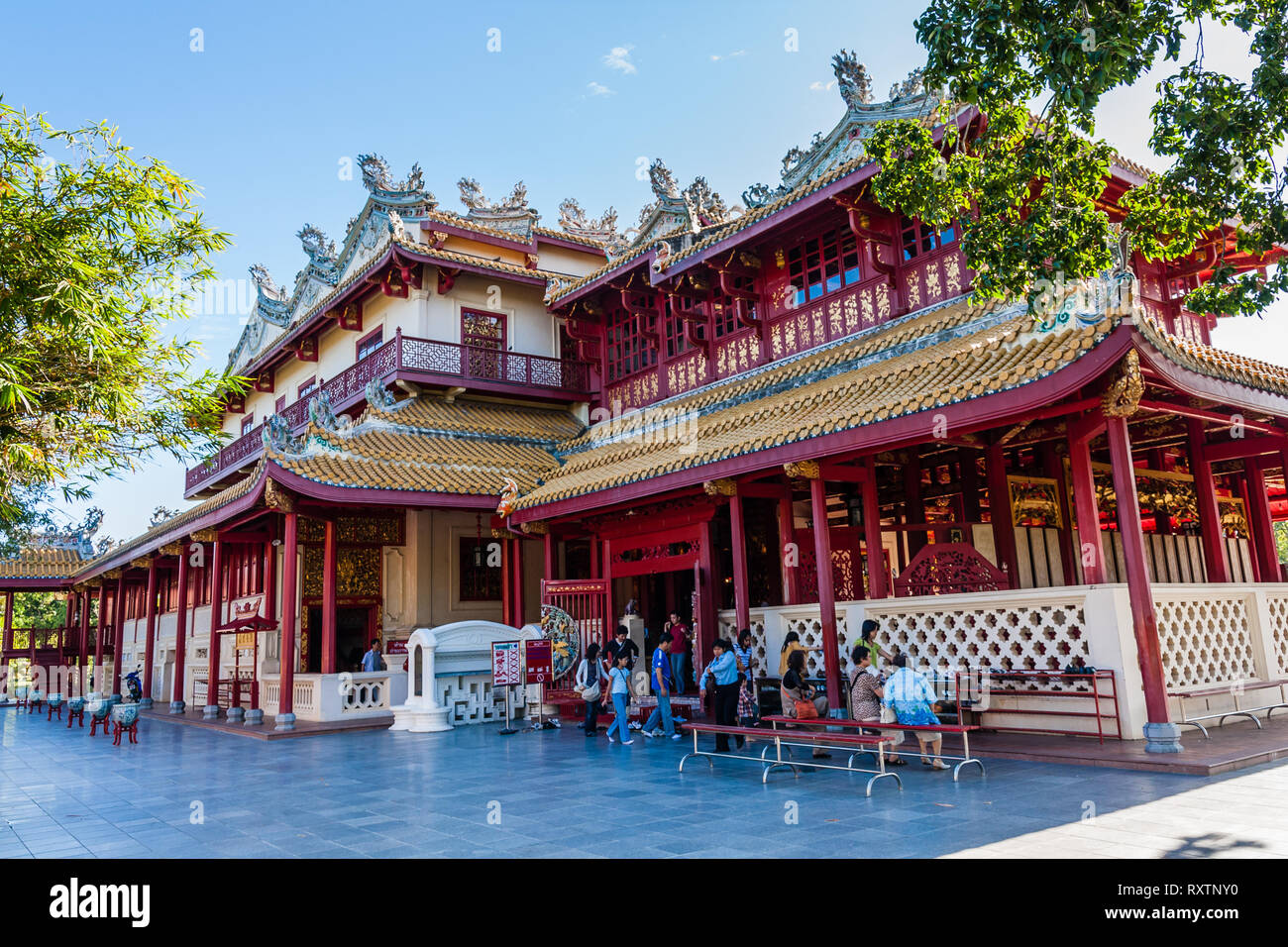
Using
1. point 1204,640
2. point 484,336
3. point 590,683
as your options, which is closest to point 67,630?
point 484,336

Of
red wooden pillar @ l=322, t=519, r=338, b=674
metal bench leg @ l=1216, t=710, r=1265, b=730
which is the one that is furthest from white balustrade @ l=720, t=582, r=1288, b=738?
red wooden pillar @ l=322, t=519, r=338, b=674

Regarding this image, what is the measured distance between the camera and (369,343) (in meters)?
19.9

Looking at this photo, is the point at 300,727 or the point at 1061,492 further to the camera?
the point at 300,727

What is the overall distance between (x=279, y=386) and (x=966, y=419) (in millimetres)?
20582

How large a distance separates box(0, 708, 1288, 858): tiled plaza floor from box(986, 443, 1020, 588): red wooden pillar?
167 inches

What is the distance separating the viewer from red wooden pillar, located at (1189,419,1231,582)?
10.3 m

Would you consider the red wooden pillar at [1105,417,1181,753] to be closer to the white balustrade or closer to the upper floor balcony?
the white balustrade

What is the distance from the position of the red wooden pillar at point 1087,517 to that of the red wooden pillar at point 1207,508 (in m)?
3.02

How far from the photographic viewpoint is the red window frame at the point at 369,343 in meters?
19.4

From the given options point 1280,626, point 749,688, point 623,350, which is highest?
point 623,350

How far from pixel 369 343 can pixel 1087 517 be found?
1584 cm

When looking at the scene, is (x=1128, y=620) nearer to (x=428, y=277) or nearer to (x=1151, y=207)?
(x=1151, y=207)

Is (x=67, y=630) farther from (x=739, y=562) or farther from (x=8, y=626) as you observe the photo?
(x=739, y=562)

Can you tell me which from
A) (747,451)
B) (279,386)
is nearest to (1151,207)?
(747,451)
